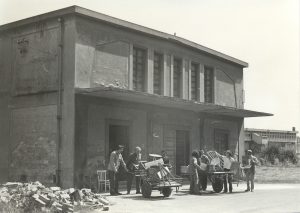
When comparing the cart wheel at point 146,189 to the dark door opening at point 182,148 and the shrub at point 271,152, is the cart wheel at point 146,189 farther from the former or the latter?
the shrub at point 271,152

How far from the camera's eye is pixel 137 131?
20.2m

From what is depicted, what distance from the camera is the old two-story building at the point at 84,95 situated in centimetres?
1784

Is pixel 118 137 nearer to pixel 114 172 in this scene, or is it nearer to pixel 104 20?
pixel 114 172

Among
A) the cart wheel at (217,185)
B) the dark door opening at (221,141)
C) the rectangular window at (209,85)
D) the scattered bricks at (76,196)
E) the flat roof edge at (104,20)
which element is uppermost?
the flat roof edge at (104,20)

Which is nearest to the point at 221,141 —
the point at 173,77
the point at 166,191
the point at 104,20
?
the point at 173,77

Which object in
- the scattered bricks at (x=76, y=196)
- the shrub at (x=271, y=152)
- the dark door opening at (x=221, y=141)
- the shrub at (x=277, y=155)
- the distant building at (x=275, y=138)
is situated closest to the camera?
the scattered bricks at (x=76, y=196)

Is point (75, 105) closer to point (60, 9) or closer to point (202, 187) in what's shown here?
point (60, 9)

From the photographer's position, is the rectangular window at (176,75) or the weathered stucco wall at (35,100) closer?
the weathered stucco wall at (35,100)

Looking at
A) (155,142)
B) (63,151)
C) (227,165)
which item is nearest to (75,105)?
(63,151)

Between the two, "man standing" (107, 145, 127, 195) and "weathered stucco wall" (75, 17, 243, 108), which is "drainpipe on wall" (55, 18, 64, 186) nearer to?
"weathered stucco wall" (75, 17, 243, 108)

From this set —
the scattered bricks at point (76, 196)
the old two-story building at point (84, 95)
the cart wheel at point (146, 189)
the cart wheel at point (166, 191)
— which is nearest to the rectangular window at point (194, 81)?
the old two-story building at point (84, 95)

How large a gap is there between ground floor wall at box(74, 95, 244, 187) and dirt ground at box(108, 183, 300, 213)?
9.03 ft

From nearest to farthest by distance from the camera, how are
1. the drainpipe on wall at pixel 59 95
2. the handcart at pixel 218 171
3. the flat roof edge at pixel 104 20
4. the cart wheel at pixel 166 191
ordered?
the cart wheel at pixel 166 191
the handcart at pixel 218 171
the flat roof edge at pixel 104 20
the drainpipe on wall at pixel 59 95

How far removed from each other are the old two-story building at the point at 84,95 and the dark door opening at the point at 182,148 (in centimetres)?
5
